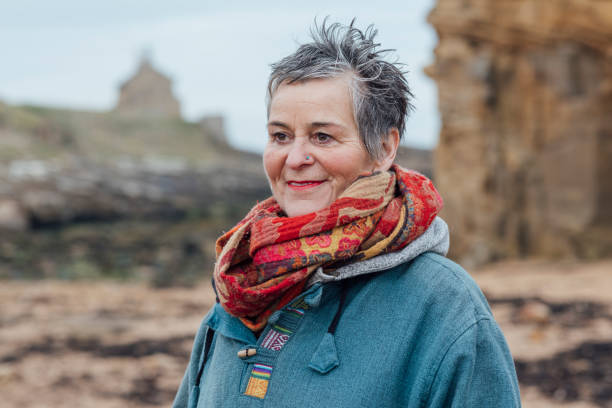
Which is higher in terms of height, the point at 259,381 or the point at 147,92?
the point at 259,381

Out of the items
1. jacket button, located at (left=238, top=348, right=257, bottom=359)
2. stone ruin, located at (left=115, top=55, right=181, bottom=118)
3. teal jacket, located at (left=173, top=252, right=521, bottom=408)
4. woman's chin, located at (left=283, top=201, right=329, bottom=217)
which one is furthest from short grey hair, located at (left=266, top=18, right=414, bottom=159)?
stone ruin, located at (left=115, top=55, right=181, bottom=118)

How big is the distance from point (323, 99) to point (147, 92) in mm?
39783

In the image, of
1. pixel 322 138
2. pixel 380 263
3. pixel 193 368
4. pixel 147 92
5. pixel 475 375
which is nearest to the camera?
pixel 475 375

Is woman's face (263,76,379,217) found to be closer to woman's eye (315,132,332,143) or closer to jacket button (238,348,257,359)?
woman's eye (315,132,332,143)

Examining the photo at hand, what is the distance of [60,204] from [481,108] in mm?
11384

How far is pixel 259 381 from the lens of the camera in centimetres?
159

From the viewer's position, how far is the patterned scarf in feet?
5.05

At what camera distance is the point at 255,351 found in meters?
1.61

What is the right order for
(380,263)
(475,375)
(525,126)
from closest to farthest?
(475,375)
(380,263)
(525,126)

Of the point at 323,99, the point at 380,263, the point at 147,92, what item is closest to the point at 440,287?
the point at 380,263

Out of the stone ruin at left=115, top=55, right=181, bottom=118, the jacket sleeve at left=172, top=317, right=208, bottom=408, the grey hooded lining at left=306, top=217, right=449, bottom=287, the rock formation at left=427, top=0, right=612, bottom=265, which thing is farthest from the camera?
the stone ruin at left=115, top=55, right=181, bottom=118

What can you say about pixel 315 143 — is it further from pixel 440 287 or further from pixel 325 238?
pixel 440 287

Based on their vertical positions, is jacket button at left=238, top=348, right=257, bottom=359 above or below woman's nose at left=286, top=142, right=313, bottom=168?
below

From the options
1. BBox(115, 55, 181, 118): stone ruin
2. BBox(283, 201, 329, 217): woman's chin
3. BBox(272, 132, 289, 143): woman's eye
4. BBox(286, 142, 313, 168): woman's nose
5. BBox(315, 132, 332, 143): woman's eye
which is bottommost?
BBox(115, 55, 181, 118): stone ruin
